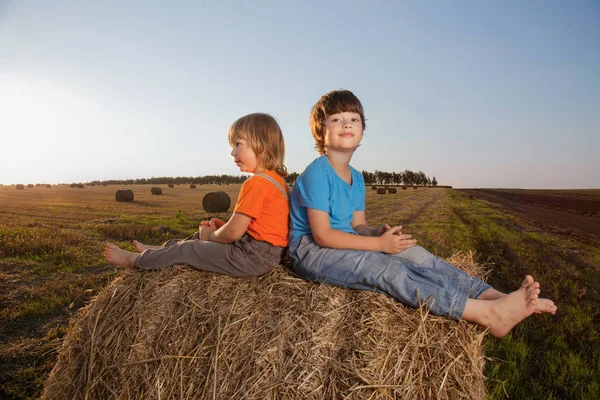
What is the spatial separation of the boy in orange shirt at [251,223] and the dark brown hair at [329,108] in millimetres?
325

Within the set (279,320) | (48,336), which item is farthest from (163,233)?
(279,320)

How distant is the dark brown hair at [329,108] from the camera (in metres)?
3.07

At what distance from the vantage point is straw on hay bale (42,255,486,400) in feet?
7.87

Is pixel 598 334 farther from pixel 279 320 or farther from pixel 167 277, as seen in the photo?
pixel 167 277

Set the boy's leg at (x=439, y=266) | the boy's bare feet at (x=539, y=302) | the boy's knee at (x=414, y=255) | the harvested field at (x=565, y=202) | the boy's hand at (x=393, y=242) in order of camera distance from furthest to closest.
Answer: the harvested field at (x=565, y=202) → the boy's knee at (x=414, y=255) → the boy's hand at (x=393, y=242) → the boy's leg at (x=439, y=266) → the boy's bare feet at (x=539, y=302)

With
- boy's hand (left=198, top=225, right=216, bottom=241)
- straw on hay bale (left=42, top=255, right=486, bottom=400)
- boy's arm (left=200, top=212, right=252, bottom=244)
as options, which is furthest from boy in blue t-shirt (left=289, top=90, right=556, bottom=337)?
boy's hand (left=198, top=225, right=216, bottom=241)

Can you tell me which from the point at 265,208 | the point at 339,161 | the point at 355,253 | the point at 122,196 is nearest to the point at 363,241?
the point at 355,253

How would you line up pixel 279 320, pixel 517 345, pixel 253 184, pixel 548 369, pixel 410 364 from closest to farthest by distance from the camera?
pixel 410 364, pixel 279 320, pixel 253 184, pixel 548 369, pixel 517 345

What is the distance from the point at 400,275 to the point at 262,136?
1.58 metres

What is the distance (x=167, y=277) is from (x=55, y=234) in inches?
306

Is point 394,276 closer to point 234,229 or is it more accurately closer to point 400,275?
point 400,275

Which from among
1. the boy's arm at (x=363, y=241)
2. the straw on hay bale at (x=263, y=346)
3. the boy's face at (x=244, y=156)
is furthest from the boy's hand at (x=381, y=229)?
the boy's face at (x=244, y=156)

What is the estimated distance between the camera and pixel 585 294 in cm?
617

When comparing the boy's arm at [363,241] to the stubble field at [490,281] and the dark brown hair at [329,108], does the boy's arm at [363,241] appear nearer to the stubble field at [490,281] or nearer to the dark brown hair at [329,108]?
the dark brown hair at [329,108]
